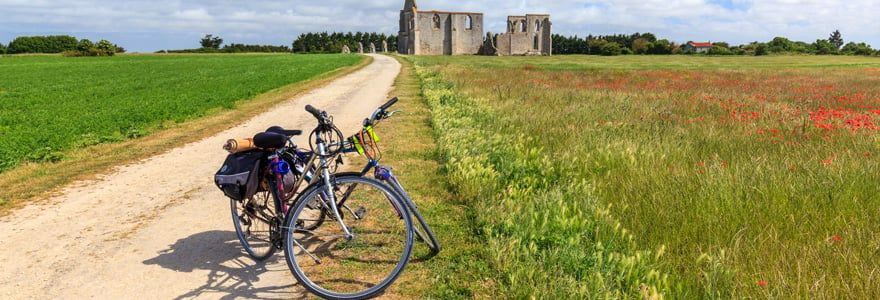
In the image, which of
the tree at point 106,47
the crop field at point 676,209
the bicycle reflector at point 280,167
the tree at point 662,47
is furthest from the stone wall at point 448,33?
the bicycle reflector at point 280,167

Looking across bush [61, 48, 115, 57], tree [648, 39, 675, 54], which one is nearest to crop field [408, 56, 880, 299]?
bush [61, 48, 115, 57]

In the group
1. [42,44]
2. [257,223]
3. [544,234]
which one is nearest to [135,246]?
[257,223]

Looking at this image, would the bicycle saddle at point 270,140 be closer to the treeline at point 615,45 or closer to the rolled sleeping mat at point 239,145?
the rolled sleeping mat at point 239,145

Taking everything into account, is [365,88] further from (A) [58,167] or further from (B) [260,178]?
(B) [260,178]

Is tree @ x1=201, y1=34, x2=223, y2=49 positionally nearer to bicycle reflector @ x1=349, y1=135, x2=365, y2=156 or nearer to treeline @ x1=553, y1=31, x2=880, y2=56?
treeline @ x1=553, y1=31, x2=880, y2=56

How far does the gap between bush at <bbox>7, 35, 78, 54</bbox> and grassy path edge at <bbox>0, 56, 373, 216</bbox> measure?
9957 cm

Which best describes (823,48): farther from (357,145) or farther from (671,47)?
(357,145)

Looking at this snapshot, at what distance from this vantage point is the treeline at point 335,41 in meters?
123

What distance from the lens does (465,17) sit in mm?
101688

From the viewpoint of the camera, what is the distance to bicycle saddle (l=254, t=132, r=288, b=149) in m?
3.95

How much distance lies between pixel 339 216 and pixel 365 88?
790 inches

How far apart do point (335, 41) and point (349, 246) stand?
130 meters

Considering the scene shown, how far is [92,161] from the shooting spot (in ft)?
29.0

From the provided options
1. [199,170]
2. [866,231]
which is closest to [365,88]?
[199,170]
